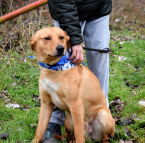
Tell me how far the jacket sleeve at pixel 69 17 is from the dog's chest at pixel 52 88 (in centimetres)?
48

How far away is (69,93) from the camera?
2.23m

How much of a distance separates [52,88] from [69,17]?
2.56 ft

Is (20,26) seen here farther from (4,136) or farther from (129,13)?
(129,13)

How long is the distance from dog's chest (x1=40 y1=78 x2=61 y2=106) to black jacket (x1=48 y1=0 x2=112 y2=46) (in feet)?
1.57

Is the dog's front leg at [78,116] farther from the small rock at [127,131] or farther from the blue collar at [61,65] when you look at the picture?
the small rock at [127,131]

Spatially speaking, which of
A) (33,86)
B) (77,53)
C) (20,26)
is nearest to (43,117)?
(77,53)

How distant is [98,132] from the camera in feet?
8.36

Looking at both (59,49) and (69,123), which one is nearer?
(59,49)

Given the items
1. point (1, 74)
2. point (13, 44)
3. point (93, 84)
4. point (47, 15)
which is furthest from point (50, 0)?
point (47, 15)

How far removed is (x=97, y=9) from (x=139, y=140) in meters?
1.68

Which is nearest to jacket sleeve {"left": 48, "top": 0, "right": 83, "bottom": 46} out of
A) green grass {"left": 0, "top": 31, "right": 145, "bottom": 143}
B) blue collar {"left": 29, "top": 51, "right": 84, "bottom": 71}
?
blue collar {"left": 29, "top": 51, "right": 84, "bottom": 71}

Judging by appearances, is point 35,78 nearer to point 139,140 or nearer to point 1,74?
point 1,74

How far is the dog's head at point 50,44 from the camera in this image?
2.12 m

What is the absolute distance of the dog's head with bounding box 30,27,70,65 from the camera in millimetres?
2123
